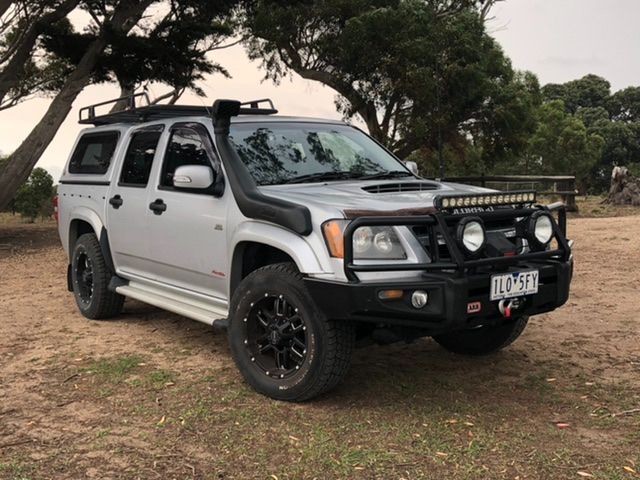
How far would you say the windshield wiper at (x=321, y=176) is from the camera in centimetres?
472

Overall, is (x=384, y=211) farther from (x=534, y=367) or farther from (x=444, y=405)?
(x=534, y=367)

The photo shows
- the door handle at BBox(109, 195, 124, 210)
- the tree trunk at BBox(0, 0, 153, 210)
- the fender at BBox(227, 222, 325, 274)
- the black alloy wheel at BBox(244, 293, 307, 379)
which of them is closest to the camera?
the fender at BBox(227, 222, 325, 274)

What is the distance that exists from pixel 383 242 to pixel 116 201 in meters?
3.03

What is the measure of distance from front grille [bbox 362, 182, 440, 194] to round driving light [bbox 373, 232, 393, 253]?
0.64 metres

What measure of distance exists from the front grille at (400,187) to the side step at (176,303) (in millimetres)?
1375

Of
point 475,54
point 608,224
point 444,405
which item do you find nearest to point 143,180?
point 444,405

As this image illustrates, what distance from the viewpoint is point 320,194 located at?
13.9 feet

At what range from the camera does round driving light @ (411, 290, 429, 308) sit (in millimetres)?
3680

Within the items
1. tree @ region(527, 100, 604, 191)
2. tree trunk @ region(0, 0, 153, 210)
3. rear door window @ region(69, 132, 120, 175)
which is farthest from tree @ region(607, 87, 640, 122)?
rear door window @ region(69, 132, 120, 175)

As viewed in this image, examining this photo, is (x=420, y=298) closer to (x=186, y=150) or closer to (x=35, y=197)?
(x=186, y=150)

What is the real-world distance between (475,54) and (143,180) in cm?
1827

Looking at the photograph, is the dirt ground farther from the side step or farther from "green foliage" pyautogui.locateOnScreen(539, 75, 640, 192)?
"green foliage" pyautogui.locateOnScreen(539, 75, 640, 192)

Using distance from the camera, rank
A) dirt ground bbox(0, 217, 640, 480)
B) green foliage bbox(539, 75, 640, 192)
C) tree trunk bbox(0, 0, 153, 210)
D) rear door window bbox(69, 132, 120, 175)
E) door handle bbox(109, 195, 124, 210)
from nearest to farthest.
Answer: dirt ground bbox(0, 217, 640, 480), door handle bbox(109, 195, 124, 210), rear door window bbox(69, 132, 120, 175), tree trunk bbox(0, 0, 153, 210), green foliage bbox(539, 75, 640, 192)

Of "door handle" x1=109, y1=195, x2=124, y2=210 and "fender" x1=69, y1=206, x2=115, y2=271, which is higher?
"door handle" x1=109, y1=195, x2=124, y2=210
